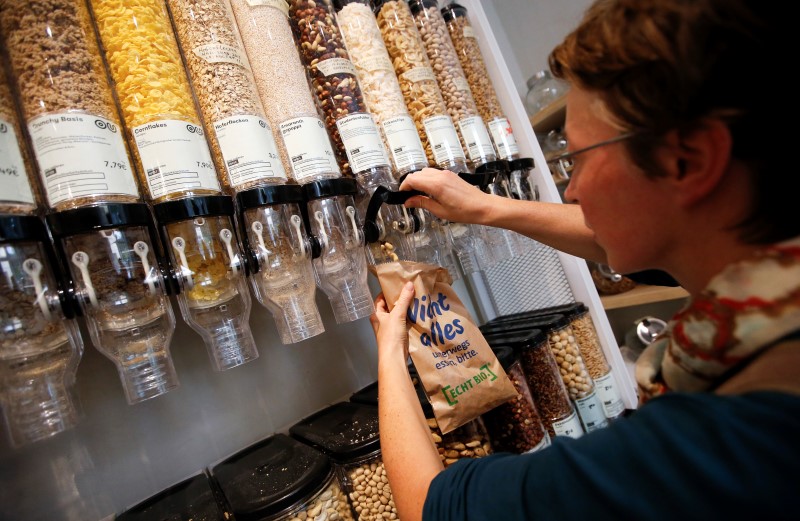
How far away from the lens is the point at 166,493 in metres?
0.71

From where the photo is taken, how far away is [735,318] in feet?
1.26

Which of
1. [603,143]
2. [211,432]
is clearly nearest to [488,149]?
[603,143]

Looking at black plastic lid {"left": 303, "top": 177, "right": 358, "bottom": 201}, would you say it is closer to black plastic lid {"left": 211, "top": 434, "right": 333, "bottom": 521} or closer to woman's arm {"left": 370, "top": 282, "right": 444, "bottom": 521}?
woman's arm {"left": 370, "top": 282, "right": 444, "bottom": 521}

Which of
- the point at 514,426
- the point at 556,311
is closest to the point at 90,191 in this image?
the point at 514,426

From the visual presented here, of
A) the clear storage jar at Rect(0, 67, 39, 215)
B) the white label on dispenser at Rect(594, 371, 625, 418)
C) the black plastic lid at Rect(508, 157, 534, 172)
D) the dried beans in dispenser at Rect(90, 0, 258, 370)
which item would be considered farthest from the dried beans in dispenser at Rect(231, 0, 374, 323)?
the white label on dispenser at Rect(594, 371, 625, 418)

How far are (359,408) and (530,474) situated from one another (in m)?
0.51

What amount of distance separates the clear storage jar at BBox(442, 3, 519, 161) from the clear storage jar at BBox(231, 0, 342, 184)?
1.96 ft

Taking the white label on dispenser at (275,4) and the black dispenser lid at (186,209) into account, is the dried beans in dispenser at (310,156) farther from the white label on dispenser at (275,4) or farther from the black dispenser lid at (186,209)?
the black dispenser lid at (186,209)

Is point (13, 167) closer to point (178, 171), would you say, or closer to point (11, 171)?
point (11, 171)

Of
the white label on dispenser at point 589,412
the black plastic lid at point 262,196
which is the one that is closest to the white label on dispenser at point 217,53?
the black plastic lid at point 262,196

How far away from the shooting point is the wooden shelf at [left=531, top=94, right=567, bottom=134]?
1.66 m

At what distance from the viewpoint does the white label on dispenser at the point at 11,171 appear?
490mm

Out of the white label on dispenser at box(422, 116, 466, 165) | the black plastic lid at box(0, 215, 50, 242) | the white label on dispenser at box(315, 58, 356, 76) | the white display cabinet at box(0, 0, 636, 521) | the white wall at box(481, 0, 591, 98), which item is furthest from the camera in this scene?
the white wall at box(481, 0, 591, 98)

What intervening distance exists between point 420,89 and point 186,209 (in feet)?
2.07
